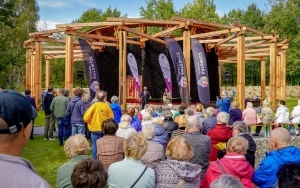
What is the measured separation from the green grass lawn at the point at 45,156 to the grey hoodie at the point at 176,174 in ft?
13.7

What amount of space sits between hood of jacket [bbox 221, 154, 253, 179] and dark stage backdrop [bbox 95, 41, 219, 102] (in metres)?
19.7

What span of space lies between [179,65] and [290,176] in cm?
1600

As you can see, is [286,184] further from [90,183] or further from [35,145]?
[35,145]

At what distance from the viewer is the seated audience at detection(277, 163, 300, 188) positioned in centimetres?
265

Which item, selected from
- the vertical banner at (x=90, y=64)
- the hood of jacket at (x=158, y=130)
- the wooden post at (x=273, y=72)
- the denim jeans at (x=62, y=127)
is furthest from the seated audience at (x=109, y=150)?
the wooden post at (x=273, y=72)

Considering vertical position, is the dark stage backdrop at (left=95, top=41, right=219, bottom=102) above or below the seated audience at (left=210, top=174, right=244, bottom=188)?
above

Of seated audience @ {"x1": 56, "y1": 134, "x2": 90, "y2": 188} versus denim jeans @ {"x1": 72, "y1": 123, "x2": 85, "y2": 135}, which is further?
denim jeans @ {"x1": 72, "y1": 123, "x2": 85, "y2": 135}

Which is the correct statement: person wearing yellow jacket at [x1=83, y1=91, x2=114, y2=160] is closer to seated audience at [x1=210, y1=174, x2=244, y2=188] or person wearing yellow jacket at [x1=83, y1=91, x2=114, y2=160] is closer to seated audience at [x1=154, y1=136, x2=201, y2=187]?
seated audience at [x1=154, y1=136, x2=201, y2=187]

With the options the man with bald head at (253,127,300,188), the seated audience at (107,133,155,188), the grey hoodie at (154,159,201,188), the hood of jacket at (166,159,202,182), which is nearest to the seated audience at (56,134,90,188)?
the seated audience at (107,133,155,188)

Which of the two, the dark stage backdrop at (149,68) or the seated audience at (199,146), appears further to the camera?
the dark stage backdrop at (149,68)

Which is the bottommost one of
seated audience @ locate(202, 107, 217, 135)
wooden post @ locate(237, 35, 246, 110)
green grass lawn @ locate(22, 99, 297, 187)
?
green grass lawn @ locate(22, 99, 297, 187)

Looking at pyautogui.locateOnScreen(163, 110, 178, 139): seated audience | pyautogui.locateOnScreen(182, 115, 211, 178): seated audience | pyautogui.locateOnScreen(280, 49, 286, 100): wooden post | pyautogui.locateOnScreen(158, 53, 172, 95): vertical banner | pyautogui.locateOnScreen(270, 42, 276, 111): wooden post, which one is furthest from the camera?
pyautogui.locateOnScreen(280, 49, 286, 100): wooden post

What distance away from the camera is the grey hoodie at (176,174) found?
4.50 meters

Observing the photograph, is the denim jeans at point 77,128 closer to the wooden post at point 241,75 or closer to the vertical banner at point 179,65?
the vertical banner at point 179,65
